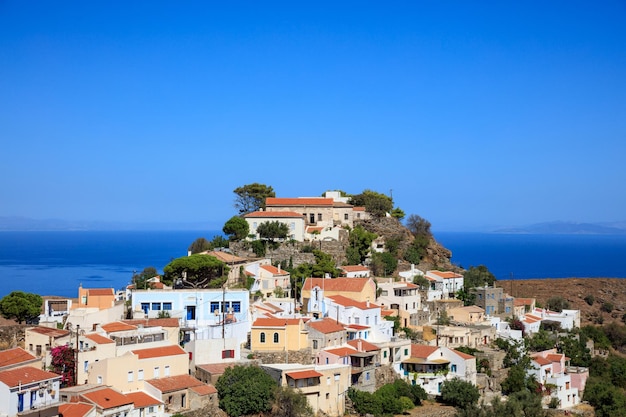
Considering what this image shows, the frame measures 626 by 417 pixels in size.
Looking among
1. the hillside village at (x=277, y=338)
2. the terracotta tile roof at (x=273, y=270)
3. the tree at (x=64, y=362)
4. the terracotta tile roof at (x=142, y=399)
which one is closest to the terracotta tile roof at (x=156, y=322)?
the hillside village at (x=277, y=338)

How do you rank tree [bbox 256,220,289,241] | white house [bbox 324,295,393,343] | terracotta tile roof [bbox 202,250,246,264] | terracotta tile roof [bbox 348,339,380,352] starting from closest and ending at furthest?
1. terracotta tile roof [bbox 348,339,380,352]
2. white house [bbox 324,295,393,343]
3. terracotta tile roof [bbox 202,250,246,264]
4. tree [bbox 256,220,289,241]

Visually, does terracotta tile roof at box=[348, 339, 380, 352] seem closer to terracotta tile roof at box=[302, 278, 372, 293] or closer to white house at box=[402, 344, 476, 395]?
white house at box=[402, 344, 476, 395]

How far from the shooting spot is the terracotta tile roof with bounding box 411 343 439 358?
108 ft

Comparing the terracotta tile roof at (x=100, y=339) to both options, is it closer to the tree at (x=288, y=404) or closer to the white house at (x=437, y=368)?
the tree at (x=288, y=404)

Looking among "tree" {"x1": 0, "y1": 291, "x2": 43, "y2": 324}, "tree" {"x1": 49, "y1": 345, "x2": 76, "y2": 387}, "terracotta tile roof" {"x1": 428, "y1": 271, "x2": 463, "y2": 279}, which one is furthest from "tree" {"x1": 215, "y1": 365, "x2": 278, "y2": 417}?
"terracotta tile roof" {"x1": 428, "y1": 271, "x2": 463, "y2": 279}

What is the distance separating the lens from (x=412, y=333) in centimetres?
3678

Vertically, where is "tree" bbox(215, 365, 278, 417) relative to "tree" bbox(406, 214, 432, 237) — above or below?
below

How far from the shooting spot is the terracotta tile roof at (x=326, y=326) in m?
30.5

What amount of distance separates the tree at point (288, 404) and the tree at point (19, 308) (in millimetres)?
13728

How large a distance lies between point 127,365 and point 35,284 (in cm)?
6141

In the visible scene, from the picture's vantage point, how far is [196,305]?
107ft

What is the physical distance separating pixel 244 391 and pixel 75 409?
5.77m

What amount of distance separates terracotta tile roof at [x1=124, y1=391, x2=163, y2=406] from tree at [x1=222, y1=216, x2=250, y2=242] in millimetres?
21303

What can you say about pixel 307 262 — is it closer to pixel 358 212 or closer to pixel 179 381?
pixel 358 212
